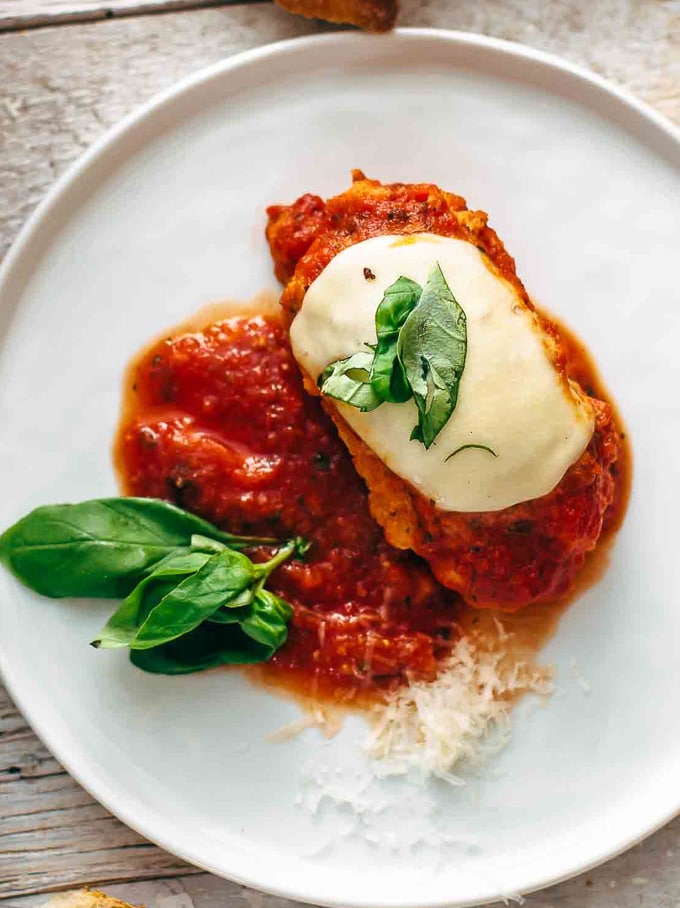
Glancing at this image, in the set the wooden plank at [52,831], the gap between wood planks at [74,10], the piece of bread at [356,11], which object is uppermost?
the piece of bread at [356,11]

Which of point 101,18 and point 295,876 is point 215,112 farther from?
point 295,876

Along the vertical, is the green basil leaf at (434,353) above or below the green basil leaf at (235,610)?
above

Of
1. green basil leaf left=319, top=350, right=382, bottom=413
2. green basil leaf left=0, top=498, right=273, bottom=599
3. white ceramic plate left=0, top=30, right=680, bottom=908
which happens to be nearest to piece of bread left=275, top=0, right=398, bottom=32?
white ceramic plate left=0, top=30, right=680, bottom=908

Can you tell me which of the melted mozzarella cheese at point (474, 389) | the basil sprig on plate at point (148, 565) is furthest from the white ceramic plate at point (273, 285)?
the melted mozzarella cheese at point (474, 389)

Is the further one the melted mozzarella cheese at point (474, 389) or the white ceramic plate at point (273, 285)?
the white ceramic plate at point (273, 285)

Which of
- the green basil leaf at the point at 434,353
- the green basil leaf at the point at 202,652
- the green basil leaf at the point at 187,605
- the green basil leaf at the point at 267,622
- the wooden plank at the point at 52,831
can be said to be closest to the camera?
the green basil leaf at the point at 434,353

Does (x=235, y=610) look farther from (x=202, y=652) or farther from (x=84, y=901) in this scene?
(x=84, y=901)

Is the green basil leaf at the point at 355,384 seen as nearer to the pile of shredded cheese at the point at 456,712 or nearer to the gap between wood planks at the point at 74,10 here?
the pile of shredded cheese at the point at 456,712
